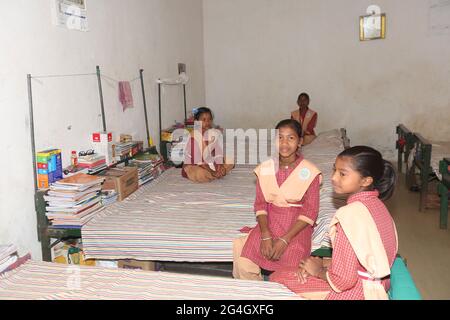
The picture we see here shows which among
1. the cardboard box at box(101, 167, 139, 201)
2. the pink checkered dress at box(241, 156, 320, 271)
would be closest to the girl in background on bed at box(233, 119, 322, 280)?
the pink checkered dress at box(241, 156, 320, 271)

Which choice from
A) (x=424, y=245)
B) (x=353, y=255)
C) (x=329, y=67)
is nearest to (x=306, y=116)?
(x=329, y=67)

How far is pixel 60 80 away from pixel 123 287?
1708 millimetres

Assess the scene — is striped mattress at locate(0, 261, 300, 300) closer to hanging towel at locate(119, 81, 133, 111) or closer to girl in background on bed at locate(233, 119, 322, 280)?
girl in background on bed at locate(233, 119, 322, 280)

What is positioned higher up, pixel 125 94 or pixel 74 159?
pixel 125 94

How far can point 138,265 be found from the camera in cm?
265

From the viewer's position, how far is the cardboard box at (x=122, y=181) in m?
3.01

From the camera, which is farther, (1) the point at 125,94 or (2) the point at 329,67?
(2) the point at 329,67

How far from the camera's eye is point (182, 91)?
5629 mm

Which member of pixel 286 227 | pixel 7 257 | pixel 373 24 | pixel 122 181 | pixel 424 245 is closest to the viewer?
pixel 7 257

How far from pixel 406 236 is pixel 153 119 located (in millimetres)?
2904

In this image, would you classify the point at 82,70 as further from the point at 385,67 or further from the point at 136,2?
the point at 385,67

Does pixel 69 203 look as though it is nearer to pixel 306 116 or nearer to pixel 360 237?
pixel 360 237

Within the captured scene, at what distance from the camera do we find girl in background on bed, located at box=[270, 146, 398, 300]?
1408 millimetres

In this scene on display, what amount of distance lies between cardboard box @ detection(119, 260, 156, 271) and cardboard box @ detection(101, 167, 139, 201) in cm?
57
